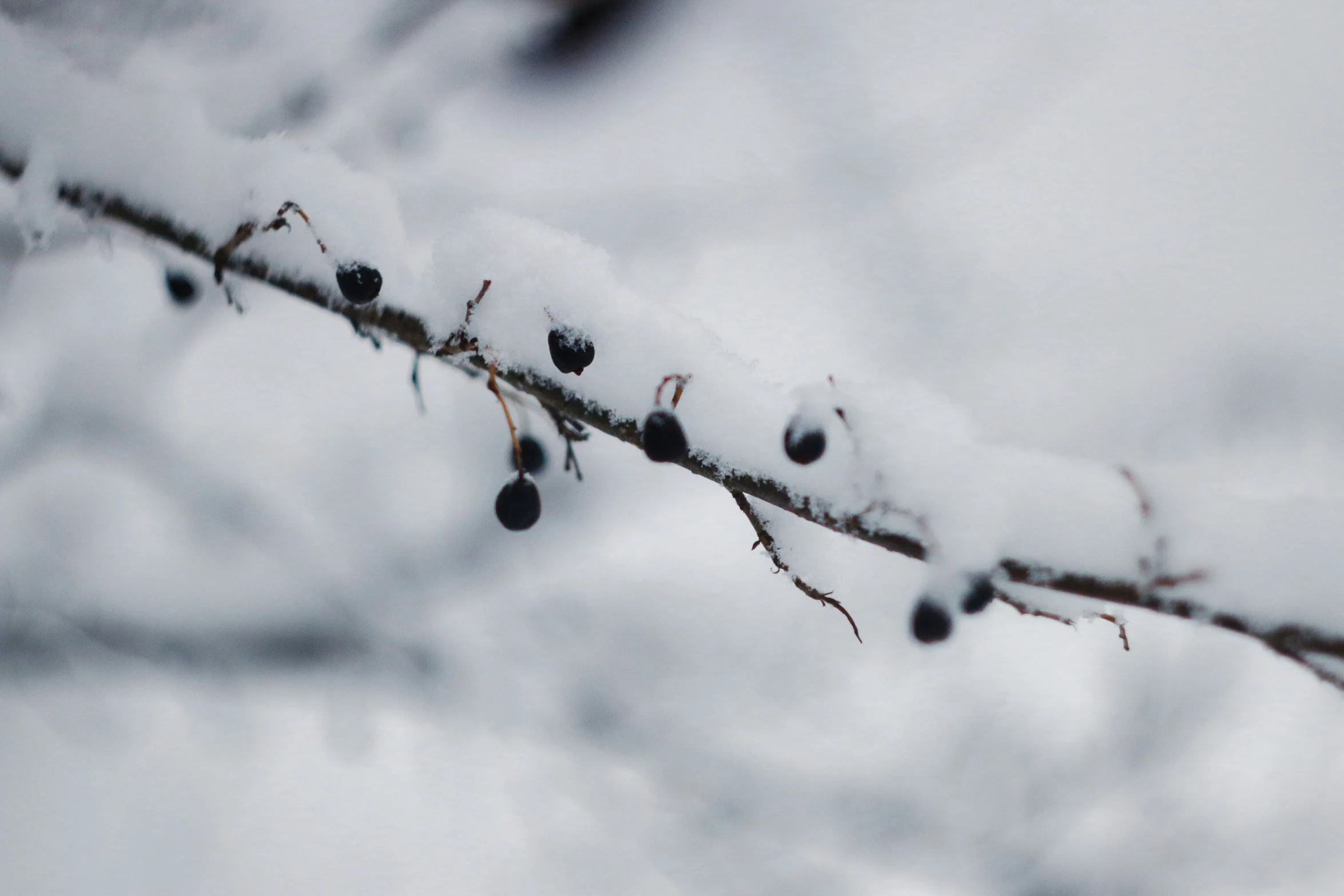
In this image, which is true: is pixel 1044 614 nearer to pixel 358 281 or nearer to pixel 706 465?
pixel 706 465

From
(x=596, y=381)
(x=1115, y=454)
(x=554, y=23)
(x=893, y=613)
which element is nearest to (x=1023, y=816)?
(x=893, y=613)

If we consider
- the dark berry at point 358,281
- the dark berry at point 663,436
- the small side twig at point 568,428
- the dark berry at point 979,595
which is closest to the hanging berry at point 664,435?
the dark berry at point 663,436

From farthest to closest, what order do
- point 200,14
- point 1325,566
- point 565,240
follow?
point 200,14
point 565,240
point 1325,566

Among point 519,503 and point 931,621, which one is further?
point 519,503

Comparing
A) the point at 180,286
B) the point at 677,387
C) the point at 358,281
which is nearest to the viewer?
the point at 677,387

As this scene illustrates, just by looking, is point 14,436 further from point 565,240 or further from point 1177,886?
point 1177,886

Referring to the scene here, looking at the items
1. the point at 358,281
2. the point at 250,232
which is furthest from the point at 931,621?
the point at 250,232
